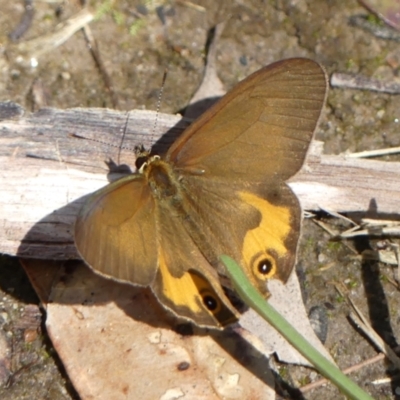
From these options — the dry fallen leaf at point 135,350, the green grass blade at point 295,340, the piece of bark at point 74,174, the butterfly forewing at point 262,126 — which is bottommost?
the dry fallen leaf at point 135,350

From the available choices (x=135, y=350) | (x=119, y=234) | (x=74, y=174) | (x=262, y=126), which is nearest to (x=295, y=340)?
(x=119, y=234)

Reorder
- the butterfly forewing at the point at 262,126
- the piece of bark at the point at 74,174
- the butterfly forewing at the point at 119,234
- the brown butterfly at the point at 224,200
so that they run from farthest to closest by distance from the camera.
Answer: the piece of bark at the point at 74,174
the butterfly forewing at the point at 262,126
the brown butterfly at the point at 224,200
the butterfly forewing at the point at 119,234

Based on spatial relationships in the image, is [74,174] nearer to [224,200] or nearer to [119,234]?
[119,234]

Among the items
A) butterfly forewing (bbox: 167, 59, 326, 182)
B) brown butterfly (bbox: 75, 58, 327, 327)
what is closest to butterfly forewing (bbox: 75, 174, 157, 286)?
brown butterfly (bbox: 75, 58, 327, 327)

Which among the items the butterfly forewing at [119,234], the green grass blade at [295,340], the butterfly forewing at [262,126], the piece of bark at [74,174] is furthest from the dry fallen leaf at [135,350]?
the butterfly forewing at [262,126]

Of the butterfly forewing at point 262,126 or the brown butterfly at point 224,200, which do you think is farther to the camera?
the butterfly forewing at point 262,126

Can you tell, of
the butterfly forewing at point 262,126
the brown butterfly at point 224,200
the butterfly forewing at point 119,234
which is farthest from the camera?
the butterfly forewing at point 262,126

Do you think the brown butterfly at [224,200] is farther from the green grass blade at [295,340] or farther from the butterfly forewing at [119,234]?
the green grass blade at [295,340]
